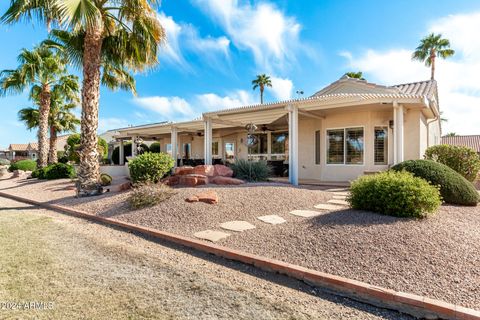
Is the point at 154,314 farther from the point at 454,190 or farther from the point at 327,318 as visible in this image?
the point at 454,190

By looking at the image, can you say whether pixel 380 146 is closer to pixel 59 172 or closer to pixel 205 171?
pixel 205 171

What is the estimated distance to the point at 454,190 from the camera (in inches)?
288

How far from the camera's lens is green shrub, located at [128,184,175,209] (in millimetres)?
8023

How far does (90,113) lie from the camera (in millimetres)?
10352

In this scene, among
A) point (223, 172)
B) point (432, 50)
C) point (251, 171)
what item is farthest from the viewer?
point (432, 50)

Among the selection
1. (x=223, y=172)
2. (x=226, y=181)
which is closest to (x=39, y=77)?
(x=223, y=172)

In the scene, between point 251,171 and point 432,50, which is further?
point 432,50

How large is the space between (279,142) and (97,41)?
443 inches

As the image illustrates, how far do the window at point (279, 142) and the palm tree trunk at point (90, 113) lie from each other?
10648 millimetres

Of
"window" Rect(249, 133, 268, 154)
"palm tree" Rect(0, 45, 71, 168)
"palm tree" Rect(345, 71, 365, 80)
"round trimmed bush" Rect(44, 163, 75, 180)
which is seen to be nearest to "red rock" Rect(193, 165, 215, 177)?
"window" Rect(249, 133, 268, 154)

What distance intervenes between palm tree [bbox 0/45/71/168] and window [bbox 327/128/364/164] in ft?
58.9

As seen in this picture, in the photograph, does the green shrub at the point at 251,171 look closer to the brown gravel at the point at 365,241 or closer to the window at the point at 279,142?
the brown gravel at the point at 365,241

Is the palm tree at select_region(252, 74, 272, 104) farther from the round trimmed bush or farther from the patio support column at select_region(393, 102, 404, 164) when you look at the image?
the patio support column at select_region(393, 102, 404, 164)

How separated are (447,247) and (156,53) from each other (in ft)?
38.1
